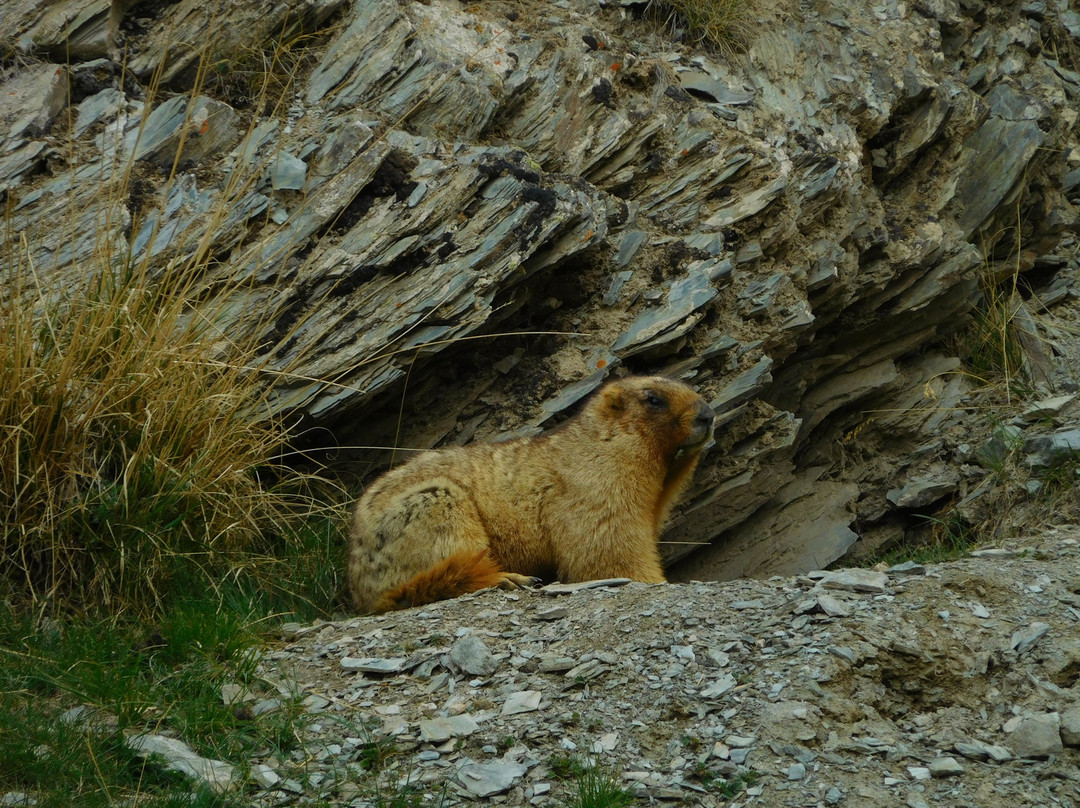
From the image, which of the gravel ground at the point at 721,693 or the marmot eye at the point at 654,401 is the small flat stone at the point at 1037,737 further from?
the marmot eye at the point at 654,401

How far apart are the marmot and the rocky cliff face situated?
953 millimetres

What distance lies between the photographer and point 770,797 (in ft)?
13.5

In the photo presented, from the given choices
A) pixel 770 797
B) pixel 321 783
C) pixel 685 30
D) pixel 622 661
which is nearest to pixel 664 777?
pixel 770 797

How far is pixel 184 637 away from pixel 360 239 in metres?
3.46

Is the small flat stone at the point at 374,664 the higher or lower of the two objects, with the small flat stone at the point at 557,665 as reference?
lower

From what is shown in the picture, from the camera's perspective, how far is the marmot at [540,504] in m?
6.55

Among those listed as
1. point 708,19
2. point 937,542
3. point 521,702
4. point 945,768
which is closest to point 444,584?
point 521,702

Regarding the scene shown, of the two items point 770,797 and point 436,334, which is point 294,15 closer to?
point 436,334

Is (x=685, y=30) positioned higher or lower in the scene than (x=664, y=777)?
higher

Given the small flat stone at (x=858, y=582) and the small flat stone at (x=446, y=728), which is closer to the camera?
the small flat stone at (x=446, y=728)

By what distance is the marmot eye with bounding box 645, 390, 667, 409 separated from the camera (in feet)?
23.9

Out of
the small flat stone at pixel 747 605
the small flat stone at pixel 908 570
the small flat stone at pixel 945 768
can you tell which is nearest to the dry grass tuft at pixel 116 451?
the small flat stone at pixel 747 605

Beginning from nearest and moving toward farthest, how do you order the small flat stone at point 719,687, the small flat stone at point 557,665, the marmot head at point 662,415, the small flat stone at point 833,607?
the small flat stone at point 719,687 < the small flat stone at point 557,665 < the small flat stone at point 833,607 < the marmot head at point 662,415

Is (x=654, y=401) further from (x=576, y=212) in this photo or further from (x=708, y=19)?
(x=708, y=19)
